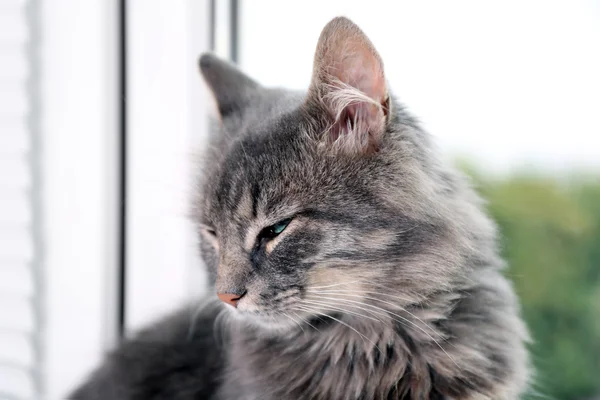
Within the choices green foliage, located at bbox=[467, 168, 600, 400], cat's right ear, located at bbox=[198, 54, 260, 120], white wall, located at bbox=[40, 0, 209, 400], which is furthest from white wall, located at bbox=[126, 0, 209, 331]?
green foliage, located at bbox=[467, 168, 600, 400]

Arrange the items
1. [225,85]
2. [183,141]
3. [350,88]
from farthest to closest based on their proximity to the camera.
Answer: [183,141], [225,85], [350,88]

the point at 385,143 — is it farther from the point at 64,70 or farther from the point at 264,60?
the point at 64,70

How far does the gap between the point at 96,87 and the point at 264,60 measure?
1.55 ft

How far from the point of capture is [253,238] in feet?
3.71

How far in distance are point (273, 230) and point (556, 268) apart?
2.37 ft

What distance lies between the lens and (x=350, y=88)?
1.04 m

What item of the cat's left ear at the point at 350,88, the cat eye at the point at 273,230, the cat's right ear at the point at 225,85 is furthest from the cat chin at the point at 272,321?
the cat's right ear at the point at 225,85

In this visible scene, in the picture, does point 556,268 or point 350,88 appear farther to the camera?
point 556,268

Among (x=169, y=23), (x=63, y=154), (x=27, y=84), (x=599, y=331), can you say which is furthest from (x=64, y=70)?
(x=599, y=331)

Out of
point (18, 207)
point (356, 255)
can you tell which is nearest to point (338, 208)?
point (356, 255)

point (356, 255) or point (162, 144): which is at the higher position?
point (162, 144)

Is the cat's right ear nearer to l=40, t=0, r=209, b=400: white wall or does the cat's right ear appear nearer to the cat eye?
l=40, t=0, r=209, b=400: white wall

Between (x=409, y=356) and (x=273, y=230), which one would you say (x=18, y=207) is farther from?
(x=409, y=356)

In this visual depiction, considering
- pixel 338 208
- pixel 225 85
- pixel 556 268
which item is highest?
pixel 225 85
